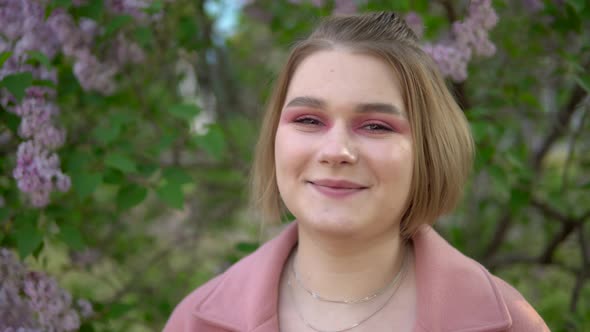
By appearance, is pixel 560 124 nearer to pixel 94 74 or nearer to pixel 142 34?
pixel 142 34

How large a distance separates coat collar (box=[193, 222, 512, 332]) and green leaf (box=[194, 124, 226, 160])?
63 cm

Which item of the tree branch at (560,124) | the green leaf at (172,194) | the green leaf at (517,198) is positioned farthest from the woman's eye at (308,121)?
the tree branch at (560,124)

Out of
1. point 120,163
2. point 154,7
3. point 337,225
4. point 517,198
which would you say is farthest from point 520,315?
point 154,7

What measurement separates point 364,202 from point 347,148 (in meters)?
0.15

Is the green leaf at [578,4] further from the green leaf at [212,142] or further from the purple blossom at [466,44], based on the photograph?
the green leaf at [212,142]

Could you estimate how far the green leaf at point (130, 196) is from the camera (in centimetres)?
248

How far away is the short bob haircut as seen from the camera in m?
1.73

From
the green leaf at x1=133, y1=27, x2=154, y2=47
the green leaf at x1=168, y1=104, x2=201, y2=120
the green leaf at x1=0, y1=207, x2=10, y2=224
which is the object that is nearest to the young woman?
the green leaf at x1=168, y1=104, x2=201, y2=120

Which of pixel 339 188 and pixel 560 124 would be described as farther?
pixel 560 124

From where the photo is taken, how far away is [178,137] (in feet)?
9.16

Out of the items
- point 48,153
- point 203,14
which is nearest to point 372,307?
point 48,153

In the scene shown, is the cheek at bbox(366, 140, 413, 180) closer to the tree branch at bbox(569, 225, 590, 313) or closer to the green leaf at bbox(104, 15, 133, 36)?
the green leaf at bbox(104, 15, 133, 36)

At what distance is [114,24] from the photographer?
2.40m

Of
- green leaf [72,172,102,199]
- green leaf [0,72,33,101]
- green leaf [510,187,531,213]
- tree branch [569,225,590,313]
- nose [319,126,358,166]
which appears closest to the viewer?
nose [319,126,358,166]
